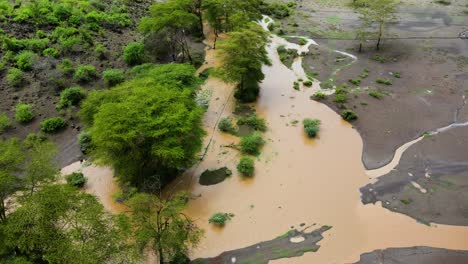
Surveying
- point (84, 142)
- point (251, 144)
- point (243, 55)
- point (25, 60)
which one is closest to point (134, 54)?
point (25, 60)

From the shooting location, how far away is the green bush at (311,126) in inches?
1329

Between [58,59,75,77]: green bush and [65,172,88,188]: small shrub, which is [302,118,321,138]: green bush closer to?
[65,172,88,188]: small shrub

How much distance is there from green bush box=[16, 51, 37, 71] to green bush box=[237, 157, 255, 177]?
85.5 ft

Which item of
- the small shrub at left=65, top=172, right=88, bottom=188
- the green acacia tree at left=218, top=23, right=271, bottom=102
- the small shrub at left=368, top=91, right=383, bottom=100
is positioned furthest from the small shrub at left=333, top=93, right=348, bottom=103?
the small shrub at left=65, top=172, right=88, bottom=188

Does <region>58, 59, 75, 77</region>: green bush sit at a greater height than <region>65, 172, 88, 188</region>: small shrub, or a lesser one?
greater

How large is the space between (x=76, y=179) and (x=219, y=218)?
11.7 meters

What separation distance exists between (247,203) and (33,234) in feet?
47.6

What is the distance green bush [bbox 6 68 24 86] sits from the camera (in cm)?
3800

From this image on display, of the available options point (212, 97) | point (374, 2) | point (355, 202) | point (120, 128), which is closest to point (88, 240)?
point (120, 128)

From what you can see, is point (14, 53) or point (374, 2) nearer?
point (14, 53)

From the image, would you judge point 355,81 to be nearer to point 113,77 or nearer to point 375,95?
point 375,95

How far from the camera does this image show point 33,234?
58.0 ft

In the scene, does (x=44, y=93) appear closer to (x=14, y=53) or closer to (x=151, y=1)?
(x=14, y=53)

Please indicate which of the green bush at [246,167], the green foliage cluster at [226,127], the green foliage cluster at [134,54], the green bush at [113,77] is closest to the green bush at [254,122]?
the green foliage cluster at [226,127]
